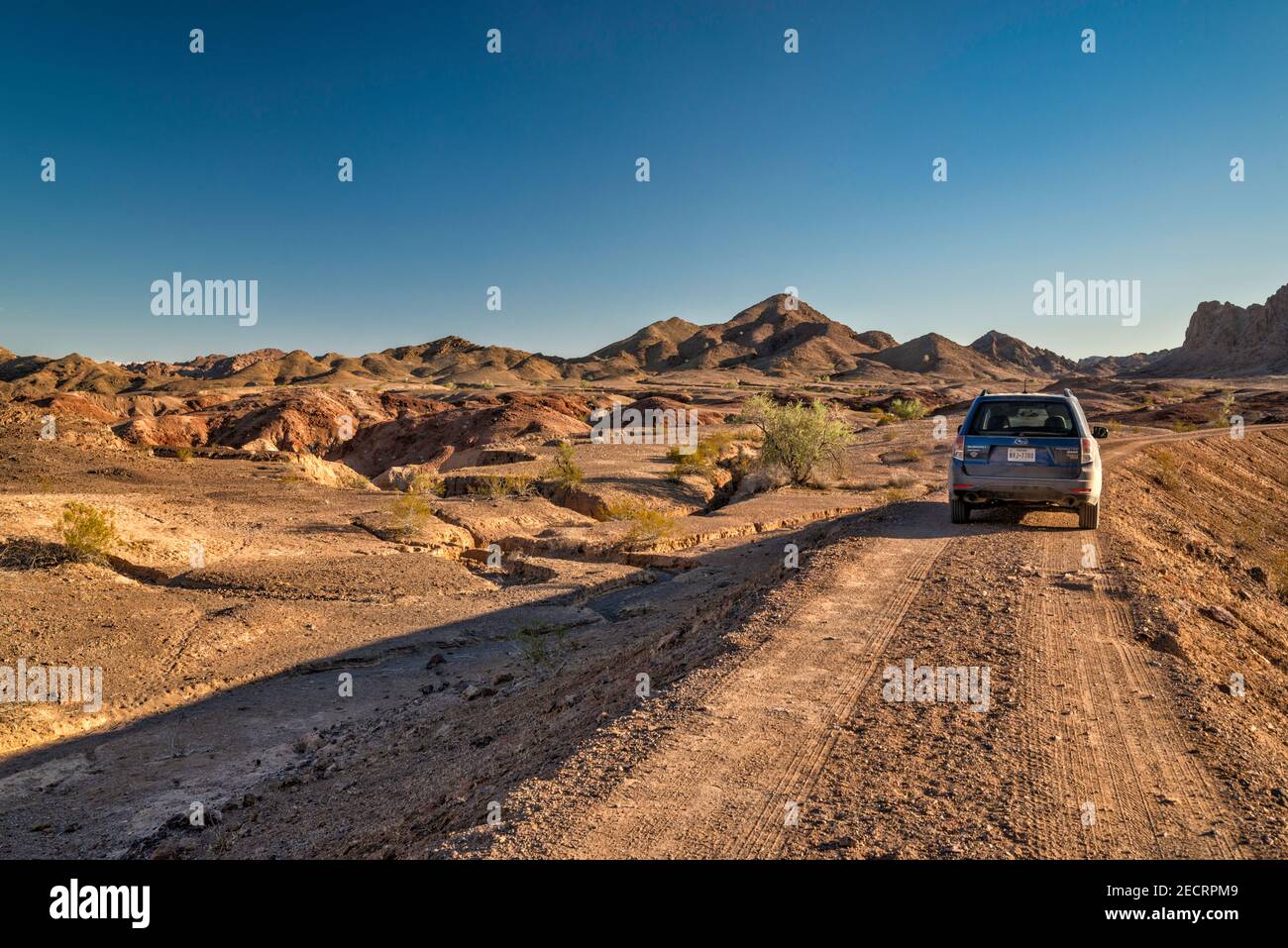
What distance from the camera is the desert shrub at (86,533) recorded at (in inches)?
427

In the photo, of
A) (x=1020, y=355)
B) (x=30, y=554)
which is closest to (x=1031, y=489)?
(x=30, y=554)

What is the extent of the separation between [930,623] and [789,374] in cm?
10179

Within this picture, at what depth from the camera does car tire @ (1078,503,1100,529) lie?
380 inches

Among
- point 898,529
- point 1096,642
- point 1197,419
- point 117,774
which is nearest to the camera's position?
point 1096,642

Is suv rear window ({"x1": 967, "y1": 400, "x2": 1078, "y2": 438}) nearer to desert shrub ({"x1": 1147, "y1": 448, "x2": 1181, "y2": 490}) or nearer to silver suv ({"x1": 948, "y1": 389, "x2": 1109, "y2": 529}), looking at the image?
silver suv ({"x1": 948, "y1": 389, "x2": 1109, "y2": 529})

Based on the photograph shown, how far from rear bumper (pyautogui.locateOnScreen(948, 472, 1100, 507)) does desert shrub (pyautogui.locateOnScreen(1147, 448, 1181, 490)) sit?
814 centimetres

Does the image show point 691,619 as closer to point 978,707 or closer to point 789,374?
point 978,707

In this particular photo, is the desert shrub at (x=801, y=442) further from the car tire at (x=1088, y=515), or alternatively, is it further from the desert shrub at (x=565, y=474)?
the car tire at (x=1088, y=515)

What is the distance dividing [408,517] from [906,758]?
11558 mm

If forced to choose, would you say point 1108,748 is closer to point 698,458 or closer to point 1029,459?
point 1029,459

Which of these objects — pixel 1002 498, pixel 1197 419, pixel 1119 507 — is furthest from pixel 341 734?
pixel 1197 419

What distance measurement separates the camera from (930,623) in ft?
20.4

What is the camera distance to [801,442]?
2059 cm

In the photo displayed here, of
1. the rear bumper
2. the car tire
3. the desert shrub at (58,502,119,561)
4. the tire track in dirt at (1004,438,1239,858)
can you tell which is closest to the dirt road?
the tire track in dirt at (1004,438,1239,858)
